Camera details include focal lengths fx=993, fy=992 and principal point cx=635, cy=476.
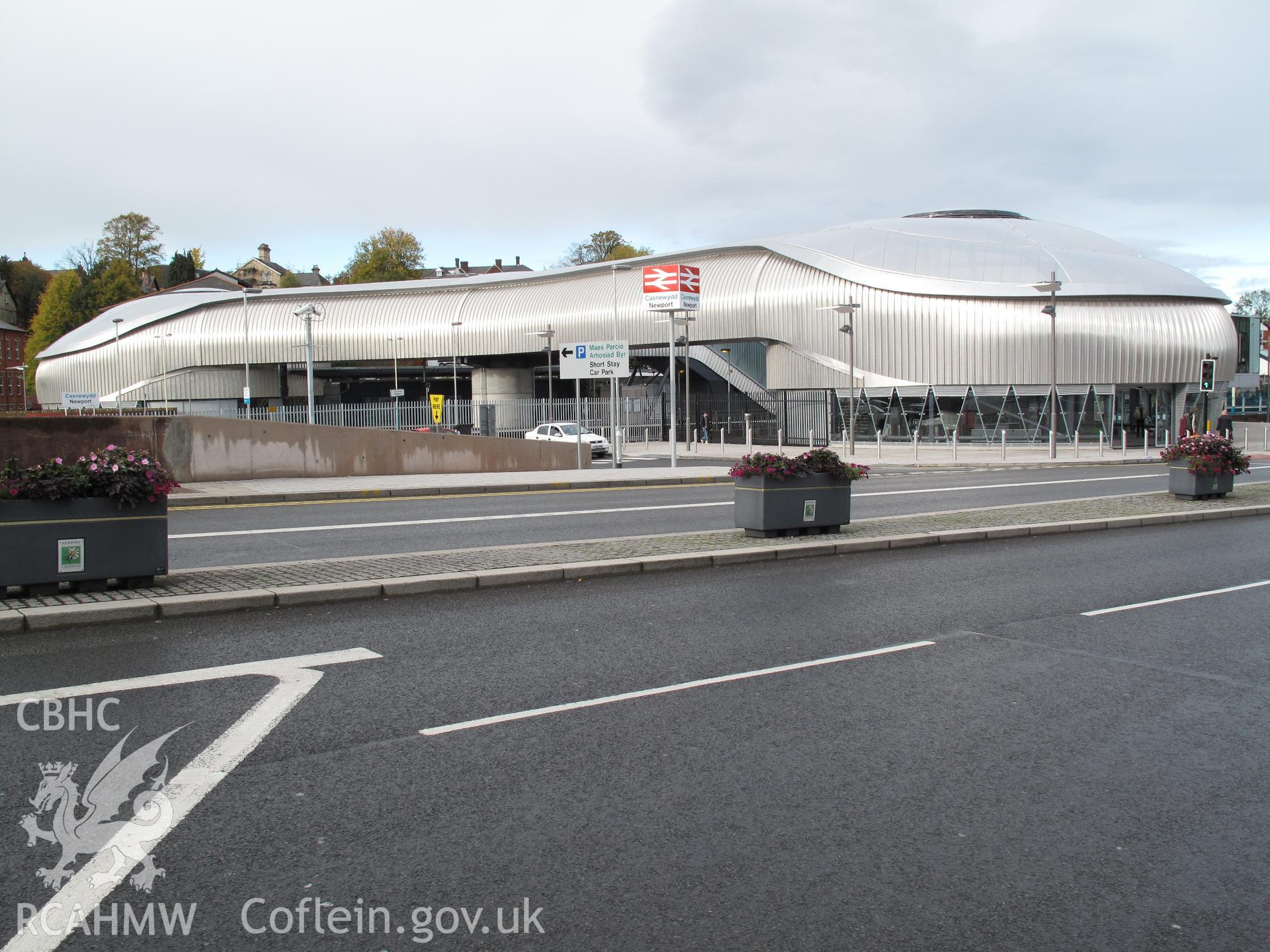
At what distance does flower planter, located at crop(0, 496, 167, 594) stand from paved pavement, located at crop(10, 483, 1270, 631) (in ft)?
0.64

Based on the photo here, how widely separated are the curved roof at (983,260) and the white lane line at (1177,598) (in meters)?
44.8

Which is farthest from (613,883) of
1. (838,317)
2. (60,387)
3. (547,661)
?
(60,387)

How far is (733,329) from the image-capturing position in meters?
61.5

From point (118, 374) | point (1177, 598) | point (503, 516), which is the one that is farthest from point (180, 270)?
point (1177, 598)

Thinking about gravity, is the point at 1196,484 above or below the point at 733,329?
below

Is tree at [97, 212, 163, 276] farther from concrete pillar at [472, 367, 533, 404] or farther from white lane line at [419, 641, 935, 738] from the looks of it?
white lane line at [419, 641, 935, 738]

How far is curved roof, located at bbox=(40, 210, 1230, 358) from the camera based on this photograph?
5297 cm

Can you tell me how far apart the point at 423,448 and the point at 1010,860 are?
969 inches

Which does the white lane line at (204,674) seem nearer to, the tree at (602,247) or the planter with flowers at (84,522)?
the planter with flowers at (84,522)

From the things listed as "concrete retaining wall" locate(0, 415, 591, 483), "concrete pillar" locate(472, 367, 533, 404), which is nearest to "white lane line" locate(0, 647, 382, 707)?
"concrete retaining wall" locate(0, 415, 591, 483)

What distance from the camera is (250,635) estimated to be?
26.4 ft

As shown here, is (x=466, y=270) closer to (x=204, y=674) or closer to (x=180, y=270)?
(x=180, y=270)

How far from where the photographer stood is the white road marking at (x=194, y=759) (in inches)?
141

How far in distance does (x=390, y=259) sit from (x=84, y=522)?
10278 cm
